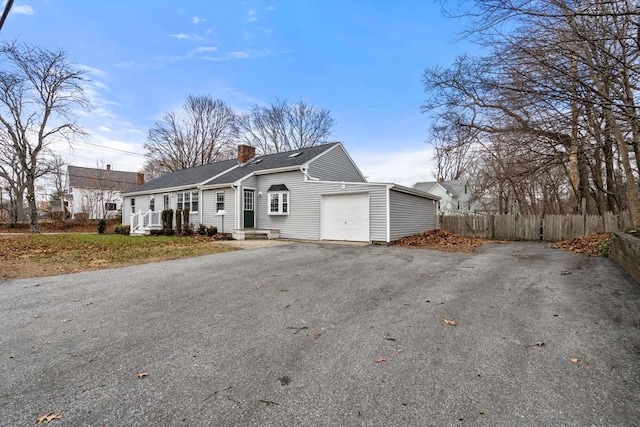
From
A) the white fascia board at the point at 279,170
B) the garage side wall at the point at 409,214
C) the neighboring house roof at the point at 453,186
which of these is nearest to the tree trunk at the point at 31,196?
the white fascia board at the point at 279,170

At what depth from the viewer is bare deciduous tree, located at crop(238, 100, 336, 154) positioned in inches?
1307

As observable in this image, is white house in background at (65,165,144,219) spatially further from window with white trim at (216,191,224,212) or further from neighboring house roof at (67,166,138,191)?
window with white trim at (216,191,224,212)

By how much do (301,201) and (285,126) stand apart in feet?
→ 70.8

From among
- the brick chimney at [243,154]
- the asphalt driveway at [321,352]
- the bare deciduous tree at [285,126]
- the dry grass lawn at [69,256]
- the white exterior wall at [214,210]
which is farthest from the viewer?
the bare deciduous tree at [285,126]

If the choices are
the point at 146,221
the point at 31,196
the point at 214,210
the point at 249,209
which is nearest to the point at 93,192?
the point at 31,196

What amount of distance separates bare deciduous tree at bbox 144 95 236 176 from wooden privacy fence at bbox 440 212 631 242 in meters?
26.6

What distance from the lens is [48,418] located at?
6.73 feet

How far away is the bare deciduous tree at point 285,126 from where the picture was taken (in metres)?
33.2

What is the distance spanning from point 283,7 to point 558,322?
10.4 meters

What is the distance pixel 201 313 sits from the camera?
13.7 ft

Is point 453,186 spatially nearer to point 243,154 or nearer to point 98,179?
point 243,154

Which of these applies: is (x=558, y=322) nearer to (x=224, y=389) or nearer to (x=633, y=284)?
(x=633, y=284)

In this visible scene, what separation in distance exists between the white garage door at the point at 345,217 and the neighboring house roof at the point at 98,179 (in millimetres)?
30526

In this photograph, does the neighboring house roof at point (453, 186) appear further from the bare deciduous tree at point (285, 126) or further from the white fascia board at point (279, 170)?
the white fascia board at point (279, 170)
